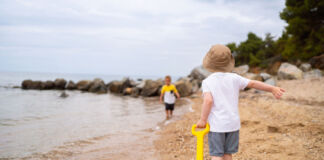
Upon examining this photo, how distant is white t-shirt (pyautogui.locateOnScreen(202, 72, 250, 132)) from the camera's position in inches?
100.0

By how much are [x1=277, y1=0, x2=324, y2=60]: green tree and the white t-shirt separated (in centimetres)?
1670

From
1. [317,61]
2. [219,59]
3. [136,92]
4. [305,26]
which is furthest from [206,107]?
[317,61]

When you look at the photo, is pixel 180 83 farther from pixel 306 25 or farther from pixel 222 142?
pixel 222 142

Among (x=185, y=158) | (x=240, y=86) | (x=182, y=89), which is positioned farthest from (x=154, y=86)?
(x=240, y=86)

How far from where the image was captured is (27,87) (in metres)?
29.2

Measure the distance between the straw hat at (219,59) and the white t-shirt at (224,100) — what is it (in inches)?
3.3

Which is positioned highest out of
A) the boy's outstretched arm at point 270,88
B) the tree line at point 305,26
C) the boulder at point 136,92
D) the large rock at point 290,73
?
the tree line at point 305,26

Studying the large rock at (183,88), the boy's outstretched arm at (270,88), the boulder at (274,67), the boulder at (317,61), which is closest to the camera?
the boy's outstretched arm at (270,88)

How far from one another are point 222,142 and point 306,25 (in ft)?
59.3

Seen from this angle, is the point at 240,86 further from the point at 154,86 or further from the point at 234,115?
the point at 154,86

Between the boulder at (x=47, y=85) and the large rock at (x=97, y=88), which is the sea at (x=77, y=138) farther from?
the boulder at (x=47, y=85)

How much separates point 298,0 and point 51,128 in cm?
1967

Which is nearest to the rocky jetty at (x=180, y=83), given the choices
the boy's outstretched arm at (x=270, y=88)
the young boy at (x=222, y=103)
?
the boy's outstretched arm at (x=270, y=88)

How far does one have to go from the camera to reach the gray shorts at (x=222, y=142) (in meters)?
2.57
